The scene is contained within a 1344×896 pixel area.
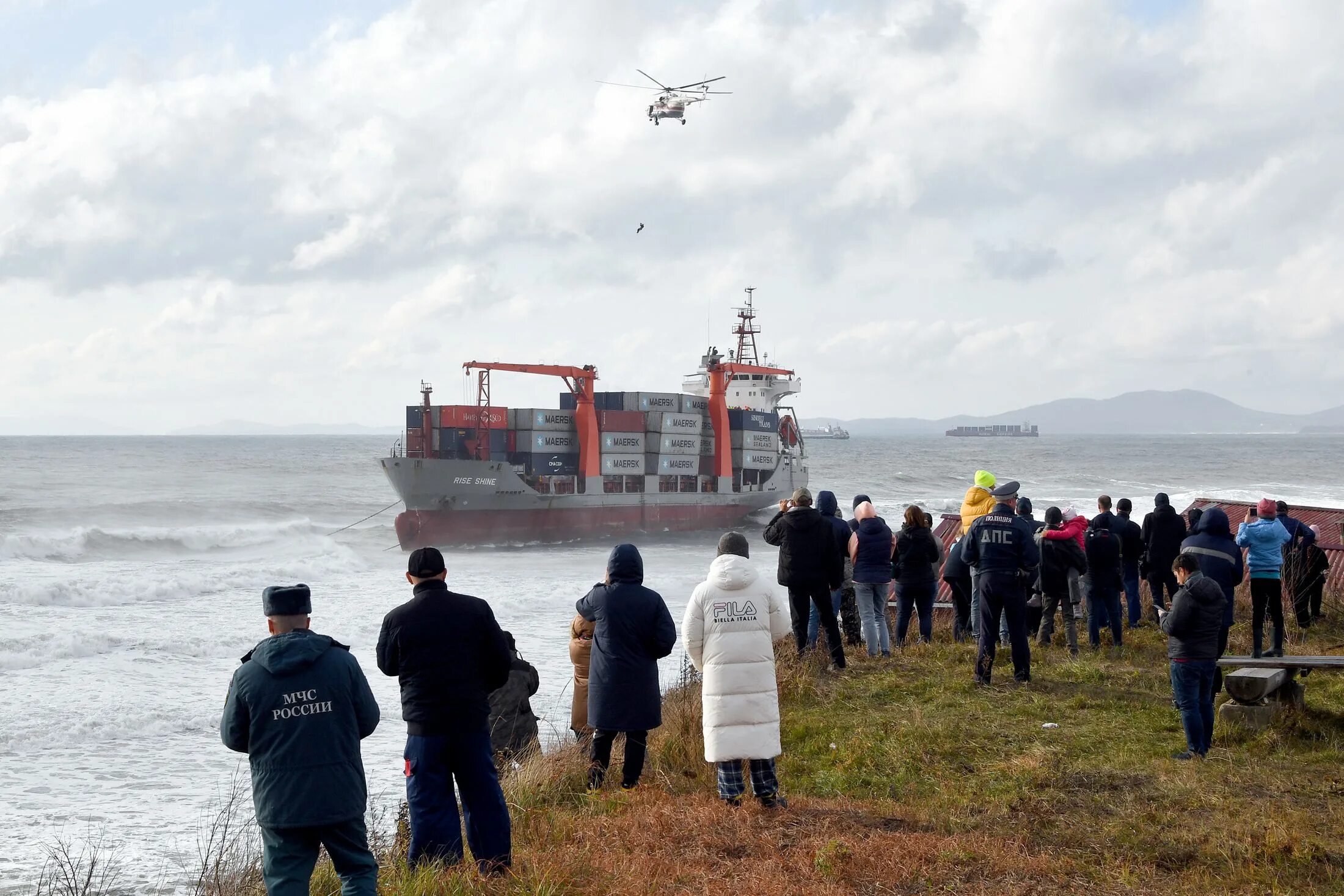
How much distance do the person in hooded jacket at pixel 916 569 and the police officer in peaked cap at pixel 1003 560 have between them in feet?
5.62

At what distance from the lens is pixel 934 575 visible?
36.6ft

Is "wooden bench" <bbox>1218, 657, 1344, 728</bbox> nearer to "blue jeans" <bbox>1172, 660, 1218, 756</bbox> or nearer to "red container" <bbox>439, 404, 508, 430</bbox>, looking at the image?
"blue jeans" <bbox>1172, 660, 1218, 756</bbox>

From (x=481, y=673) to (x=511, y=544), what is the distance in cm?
3335

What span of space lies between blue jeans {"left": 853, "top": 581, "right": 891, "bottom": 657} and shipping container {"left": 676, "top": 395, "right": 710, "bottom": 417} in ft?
106

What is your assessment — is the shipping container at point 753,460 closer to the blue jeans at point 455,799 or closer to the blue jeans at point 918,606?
the blue jeans at point 918,606

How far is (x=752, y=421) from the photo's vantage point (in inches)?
1778

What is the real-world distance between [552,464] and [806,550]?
3170 cm

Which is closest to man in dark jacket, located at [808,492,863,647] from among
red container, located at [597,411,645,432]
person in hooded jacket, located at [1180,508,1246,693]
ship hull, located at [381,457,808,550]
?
person in hooded jacket, located at [1180,508,1246,693]

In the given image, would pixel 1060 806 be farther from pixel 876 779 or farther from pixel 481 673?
pixel 481 673

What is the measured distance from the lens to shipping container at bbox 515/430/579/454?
3947 cm

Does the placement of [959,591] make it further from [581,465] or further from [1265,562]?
[581,465]

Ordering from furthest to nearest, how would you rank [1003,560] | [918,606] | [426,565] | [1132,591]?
[1132,591] < [918,606] < [1003,560] < [426,565]

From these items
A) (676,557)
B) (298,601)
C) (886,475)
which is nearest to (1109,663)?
(298,601)

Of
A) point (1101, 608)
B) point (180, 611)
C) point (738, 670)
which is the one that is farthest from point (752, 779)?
point (180, 611)
